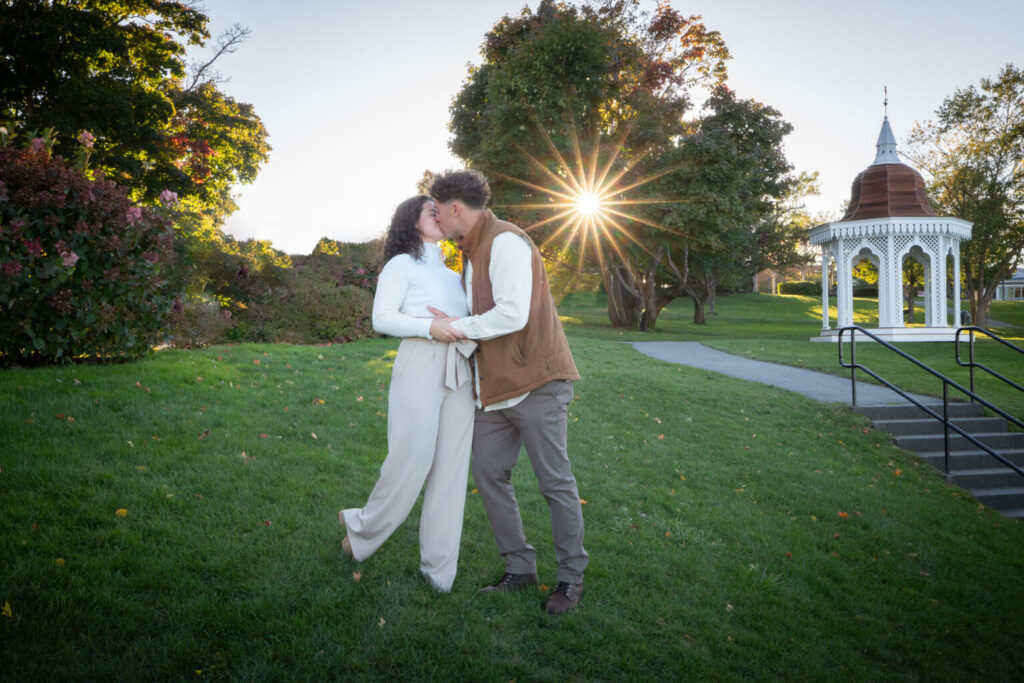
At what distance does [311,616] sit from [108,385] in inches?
185

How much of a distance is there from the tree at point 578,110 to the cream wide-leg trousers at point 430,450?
56.7ft

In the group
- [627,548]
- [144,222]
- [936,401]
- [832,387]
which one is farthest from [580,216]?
[627,548]

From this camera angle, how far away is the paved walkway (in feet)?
33.0

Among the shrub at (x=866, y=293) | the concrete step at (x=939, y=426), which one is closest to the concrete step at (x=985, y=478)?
the concrete step at (x=939, y=426)

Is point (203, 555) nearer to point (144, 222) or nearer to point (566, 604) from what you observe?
point (566, 604)

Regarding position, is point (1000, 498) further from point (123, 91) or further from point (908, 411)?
point (123, 91)

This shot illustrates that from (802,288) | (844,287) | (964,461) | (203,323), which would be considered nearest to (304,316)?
(203,323)

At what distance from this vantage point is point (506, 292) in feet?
10.2

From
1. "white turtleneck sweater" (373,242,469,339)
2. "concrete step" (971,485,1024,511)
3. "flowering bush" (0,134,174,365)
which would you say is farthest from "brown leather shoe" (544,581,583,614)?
"flowering bush" (0,134,174,365)

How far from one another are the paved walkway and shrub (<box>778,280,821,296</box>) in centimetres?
4501

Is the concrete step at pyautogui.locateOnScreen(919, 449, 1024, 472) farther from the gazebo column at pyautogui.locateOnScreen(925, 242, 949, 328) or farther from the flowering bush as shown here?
the gazebo column at pyautogui.locateOnScreen(925, 242, 949, 328)

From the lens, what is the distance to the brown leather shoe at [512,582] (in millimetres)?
3416

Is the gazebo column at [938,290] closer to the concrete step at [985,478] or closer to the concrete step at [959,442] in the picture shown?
the concrete step at [959,442]

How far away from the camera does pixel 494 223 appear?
333cm
